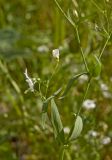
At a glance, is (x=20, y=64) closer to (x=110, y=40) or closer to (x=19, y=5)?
(x=19, y=5)

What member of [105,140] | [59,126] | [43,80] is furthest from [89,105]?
[59,126]

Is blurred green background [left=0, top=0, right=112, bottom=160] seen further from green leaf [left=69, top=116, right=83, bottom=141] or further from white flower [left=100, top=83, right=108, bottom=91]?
green leaf [left=69, top=116, right=83, bottom=141]

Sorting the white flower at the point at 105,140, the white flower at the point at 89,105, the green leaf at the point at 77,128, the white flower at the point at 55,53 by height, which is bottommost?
the white flower at the point at 105,140

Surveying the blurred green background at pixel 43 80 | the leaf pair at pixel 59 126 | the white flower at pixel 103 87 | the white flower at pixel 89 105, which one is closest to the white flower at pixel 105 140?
the blurred green background at pixel 43 80

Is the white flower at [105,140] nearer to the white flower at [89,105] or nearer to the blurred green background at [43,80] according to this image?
the blurred green background at [43,80]

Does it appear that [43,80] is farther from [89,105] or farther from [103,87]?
[103,87]

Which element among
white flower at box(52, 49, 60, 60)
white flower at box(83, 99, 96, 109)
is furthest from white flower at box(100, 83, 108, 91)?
white flower at box(52, 49, 60, 60)

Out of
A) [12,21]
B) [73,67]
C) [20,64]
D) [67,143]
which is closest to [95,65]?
[67,143]

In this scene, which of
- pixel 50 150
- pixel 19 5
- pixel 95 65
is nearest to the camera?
pixel 95 65
